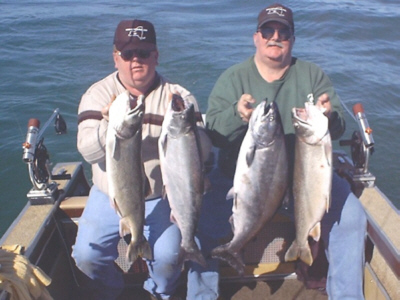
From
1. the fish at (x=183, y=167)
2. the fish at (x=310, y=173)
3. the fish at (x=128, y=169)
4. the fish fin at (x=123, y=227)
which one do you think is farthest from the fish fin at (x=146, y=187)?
the fish at (x=310, y=173)

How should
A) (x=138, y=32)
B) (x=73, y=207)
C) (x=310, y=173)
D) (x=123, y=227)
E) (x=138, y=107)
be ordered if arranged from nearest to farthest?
(x=138, y=107), (x=310, y=173), (x=123, y=227), (x=138, y=32), (x=73, y=207)

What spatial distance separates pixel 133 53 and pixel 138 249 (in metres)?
1.51

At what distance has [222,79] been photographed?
381cm

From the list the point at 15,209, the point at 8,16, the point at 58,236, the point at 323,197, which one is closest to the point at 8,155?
the point at 15,209

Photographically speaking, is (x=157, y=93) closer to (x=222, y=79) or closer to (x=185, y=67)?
(x=222, y=79)

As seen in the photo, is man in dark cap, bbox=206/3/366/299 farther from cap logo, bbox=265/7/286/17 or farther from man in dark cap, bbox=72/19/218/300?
man in dark cap, bbox=72/19/218/300

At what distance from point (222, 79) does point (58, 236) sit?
2051mm

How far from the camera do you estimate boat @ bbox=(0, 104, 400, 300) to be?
3592mm

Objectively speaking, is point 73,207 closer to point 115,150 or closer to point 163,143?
point 115,150

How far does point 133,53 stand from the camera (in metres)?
3.33

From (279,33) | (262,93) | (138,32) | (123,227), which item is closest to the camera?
(123,227)

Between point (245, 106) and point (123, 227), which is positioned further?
point (123, 227)

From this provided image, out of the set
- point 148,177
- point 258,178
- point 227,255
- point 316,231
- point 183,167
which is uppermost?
point 183,167

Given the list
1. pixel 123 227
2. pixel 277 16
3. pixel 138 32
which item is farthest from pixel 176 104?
pixel 277 16
